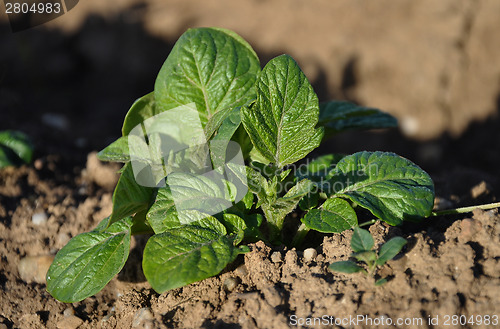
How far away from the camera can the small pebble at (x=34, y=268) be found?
7.22 feet

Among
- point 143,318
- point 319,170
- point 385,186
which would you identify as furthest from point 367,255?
point 143,318

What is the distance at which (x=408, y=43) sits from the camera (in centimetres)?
394

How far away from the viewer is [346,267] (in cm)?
162

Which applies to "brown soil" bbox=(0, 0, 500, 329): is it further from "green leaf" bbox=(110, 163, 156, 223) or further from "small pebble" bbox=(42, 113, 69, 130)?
"green leaf" bbox=(110, 163, 156, 223)

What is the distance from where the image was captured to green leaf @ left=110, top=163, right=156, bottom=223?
1.80 metres

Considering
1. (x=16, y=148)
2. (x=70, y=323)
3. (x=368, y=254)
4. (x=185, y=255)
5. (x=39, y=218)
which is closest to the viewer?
(x=368, y=254)

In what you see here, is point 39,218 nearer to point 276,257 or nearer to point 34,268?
point 34,268

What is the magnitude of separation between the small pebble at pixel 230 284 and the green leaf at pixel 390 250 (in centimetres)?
54

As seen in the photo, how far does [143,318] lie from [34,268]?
72 centimetres

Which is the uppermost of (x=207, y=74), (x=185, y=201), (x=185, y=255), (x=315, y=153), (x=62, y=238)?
(x=207, y=74)

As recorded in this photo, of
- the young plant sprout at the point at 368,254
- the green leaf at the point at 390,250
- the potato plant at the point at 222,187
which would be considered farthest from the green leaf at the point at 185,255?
the green leaf at the point at 390,250

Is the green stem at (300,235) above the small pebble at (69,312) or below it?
above

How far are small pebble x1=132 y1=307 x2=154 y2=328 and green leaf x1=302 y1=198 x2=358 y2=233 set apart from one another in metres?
0.67

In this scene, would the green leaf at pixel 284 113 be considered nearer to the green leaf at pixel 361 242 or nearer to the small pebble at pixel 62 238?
the green leaf at pixel 361 242
